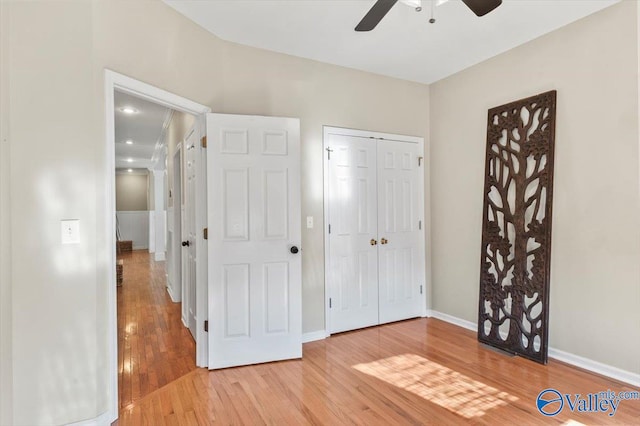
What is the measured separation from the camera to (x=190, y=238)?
3664 mm

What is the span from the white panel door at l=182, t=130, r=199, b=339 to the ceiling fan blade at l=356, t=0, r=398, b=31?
1919 mm

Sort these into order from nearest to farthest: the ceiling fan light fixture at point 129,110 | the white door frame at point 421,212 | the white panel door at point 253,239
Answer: the white panel door at point 253,239 → the white door frame at point 421,212 → the ceiling fan light fixture at point 129,110

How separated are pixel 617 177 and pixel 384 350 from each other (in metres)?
2.43

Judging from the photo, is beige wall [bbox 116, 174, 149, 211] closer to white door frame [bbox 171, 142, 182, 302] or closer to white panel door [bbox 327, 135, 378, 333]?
white door frame [bbox 171, 142, 182, 302]

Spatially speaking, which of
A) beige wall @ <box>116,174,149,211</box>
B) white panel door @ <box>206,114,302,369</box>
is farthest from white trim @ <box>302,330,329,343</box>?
beige wall @ <box>116,174,149,211</box>

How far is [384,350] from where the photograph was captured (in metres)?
3.28

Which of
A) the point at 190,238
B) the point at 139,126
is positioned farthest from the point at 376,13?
the point at 139,126

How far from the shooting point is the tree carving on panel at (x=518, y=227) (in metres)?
3.02

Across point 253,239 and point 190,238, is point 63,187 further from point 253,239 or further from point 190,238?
point 190,238

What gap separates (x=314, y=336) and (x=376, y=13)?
2.93 meters

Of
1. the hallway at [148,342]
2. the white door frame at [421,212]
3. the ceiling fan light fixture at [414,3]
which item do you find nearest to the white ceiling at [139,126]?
the white door frame at [421,212]

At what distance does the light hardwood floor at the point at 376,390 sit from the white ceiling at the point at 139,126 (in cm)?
299

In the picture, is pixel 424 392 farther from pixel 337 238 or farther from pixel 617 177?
pixel 617 177

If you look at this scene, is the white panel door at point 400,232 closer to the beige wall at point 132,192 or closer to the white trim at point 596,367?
the white trim at point 596,367
